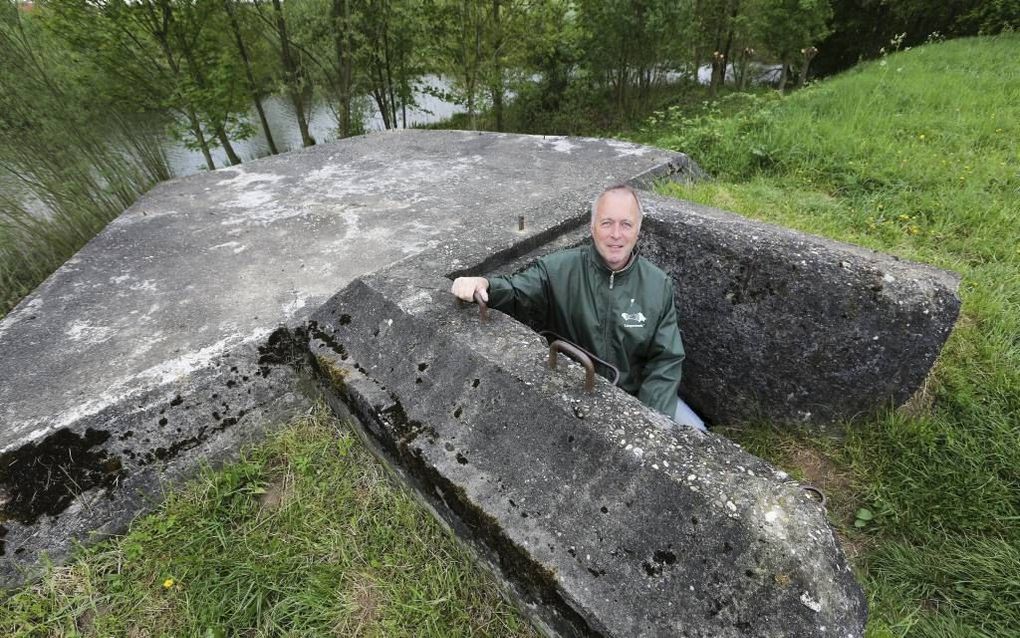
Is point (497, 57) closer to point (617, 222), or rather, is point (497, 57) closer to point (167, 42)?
point (167, 42)

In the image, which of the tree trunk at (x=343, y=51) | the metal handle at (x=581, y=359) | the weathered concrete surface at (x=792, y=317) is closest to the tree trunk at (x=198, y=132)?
the tree trunk at (x=343, y=51)

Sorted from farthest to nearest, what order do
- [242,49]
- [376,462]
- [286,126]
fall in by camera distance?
[286,126] < [242,49] < [376,462]

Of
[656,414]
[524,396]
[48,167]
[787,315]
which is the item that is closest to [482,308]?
[524,396]

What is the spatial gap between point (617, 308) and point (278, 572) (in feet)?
5.26

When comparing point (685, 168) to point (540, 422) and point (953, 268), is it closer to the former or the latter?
point (953, 268)

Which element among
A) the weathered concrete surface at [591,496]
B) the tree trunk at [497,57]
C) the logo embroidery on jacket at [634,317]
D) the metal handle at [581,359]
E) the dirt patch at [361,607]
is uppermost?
the tree trunk at [497,57]

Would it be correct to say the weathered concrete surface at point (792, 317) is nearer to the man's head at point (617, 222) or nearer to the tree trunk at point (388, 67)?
the man's head at point (617, 222)

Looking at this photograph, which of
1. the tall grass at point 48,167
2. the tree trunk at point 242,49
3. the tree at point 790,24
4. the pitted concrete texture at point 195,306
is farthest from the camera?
the tree at point 790,24

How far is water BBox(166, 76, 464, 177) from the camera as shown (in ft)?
37.4

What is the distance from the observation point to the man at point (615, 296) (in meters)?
2.02

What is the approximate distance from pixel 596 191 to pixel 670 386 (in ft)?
5.16

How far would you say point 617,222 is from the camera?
2.01 metres

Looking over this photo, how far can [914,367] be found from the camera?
2.01m

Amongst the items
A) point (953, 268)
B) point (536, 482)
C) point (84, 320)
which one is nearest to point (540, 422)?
point (536, 482)
